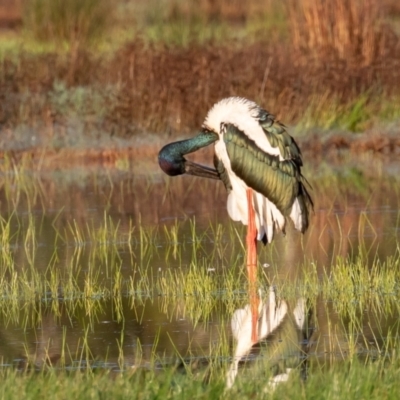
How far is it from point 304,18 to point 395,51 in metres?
1.21

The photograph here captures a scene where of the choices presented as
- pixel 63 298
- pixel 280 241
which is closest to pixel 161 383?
pixel 63 298

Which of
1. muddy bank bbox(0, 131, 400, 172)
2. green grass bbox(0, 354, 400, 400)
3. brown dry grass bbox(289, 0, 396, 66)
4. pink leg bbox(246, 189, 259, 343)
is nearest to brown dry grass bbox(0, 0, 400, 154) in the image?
brown dry grass bbox(289, 0, 396, 66)

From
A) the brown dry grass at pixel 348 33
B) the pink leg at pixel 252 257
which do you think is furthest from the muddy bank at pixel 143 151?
the pink leg at pixel 252 257

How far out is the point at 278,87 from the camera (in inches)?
674

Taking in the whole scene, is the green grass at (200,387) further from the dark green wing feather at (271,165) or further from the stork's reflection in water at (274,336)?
the dark green wing feather at (271,165)

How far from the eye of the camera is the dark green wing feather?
9.50 metres

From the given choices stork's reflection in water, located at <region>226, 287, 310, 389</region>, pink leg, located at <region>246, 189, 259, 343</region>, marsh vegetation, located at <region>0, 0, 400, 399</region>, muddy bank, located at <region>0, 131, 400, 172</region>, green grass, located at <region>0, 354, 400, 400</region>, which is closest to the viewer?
green grass, located at <region>0, 354, 400, 400</region>

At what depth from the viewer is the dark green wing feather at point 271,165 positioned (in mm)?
9500

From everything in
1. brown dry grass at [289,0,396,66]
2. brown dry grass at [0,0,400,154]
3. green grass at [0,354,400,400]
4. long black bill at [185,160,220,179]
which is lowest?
green grass at [0,354,400,400]

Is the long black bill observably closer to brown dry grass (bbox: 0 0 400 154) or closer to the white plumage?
the white plumage

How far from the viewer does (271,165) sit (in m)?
9.57

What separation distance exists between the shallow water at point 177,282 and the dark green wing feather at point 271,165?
47 cm

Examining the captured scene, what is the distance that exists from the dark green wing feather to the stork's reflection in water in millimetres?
1196

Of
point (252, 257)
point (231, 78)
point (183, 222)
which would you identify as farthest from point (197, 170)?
point (231, 78)
